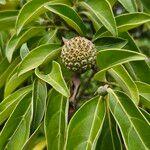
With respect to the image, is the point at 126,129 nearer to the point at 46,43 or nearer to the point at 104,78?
the point at 104,78

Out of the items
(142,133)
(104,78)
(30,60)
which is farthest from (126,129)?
(30,60)

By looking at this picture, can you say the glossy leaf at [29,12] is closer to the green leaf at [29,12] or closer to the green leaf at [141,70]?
the green leaf at [29,12]

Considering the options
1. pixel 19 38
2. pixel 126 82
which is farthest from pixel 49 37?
pixel 126 82

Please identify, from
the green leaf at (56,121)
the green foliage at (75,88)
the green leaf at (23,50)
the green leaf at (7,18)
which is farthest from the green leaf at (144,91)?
the green leaf at (7,18)

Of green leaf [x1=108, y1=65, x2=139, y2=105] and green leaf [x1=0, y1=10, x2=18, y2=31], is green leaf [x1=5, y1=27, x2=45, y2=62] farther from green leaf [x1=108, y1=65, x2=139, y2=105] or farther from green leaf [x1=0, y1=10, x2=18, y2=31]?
green leaf [x1=108, y1=65, x2=139, y2=105]

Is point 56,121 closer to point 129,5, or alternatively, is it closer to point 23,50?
point 23,50
